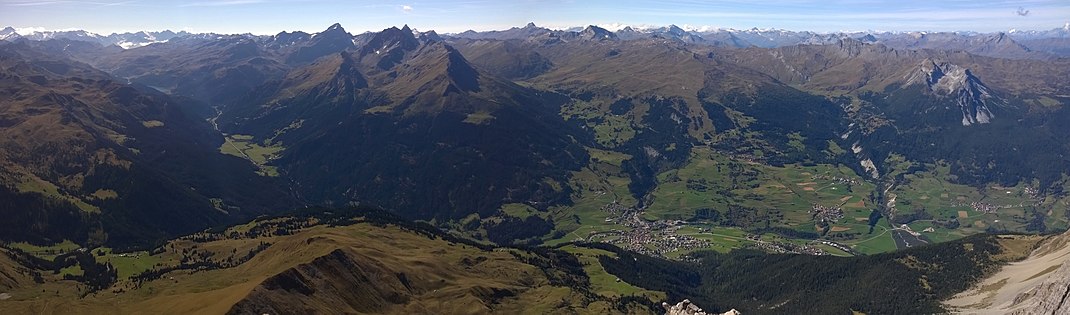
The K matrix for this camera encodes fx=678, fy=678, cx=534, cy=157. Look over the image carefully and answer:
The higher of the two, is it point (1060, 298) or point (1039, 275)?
point (1060, 298)

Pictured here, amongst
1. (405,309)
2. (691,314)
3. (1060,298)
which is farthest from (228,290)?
(1060,298)

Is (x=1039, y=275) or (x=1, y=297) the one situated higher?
(x=1, y=297)

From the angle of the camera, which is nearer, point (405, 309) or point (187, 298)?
point (187, 298)

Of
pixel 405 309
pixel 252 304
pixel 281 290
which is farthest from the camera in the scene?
pixel 405 309

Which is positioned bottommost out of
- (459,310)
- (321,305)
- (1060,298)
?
(459,310)

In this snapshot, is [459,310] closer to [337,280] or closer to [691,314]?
[337,280]

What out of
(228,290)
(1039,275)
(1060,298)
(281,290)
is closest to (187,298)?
(228,290)

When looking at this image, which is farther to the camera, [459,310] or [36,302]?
[459,310]

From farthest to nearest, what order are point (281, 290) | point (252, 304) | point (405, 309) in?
1. point (405, 309)
2. point (281, 290)
3. point (252, 304)

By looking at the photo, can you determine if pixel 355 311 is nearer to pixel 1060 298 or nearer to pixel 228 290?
pixel 228 290
